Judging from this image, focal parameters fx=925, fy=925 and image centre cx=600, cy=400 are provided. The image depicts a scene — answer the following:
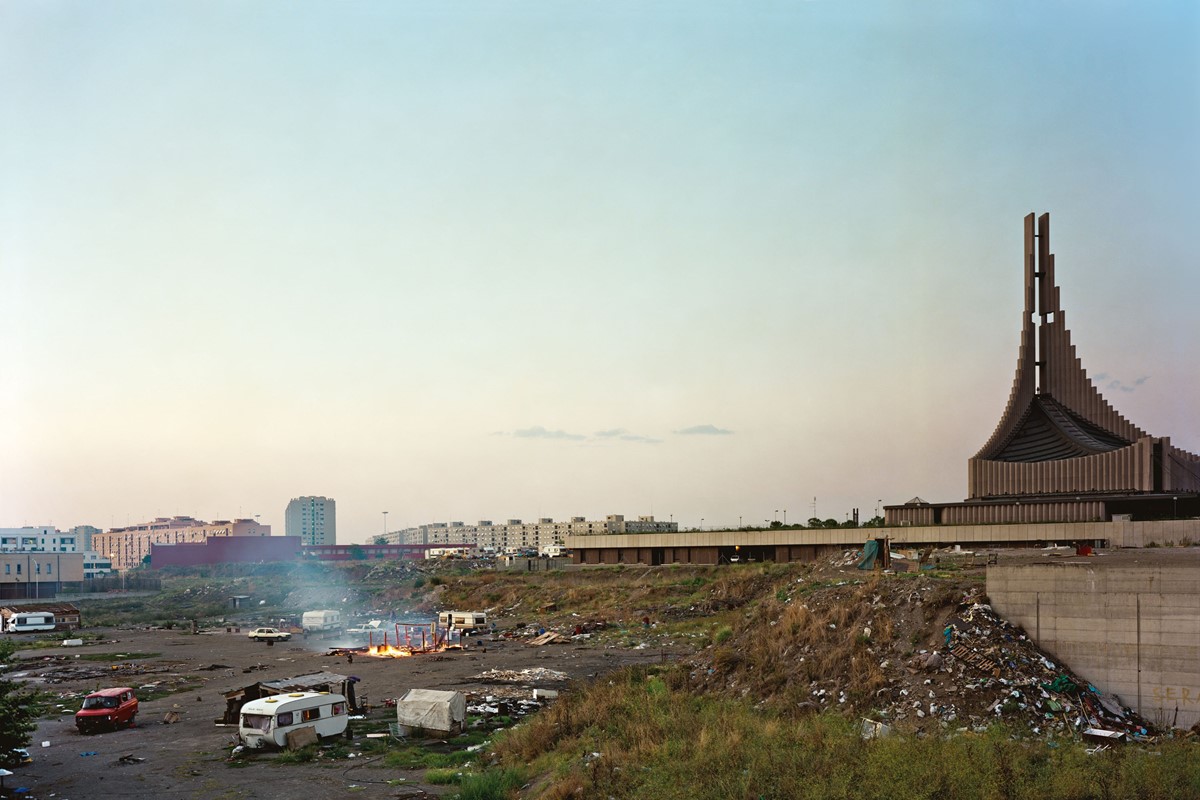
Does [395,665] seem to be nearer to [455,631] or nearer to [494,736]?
[455,631]

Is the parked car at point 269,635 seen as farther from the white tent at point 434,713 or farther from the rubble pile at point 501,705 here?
the white tent at point 434,713

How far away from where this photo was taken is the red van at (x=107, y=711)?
33.0 metres

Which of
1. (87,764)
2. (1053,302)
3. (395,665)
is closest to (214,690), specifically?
(395,665)

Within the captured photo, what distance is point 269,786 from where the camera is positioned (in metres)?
24.7

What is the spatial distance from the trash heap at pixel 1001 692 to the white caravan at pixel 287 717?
17318 millimetres

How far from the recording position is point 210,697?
41188mm

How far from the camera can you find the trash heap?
23.2 m

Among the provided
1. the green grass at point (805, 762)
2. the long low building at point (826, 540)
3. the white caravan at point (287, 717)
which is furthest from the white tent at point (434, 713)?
the long low building at point (826, 540)

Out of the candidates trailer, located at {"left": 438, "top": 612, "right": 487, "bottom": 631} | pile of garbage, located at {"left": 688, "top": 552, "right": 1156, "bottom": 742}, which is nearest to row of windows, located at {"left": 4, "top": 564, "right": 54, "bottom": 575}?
trailer, located at {"left": 438, "top": 612, "right": 487, "bottom": 631}

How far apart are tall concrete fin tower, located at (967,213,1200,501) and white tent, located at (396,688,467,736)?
48.0 metres

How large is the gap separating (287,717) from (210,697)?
14758 millimetres

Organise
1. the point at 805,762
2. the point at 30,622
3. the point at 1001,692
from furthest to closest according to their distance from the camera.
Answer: the point at 30,622
the point at 1001,692
the point at 805,762

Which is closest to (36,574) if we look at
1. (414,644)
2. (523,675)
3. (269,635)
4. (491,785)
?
(269,635)

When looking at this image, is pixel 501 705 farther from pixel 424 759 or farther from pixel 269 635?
pixel 269 635
